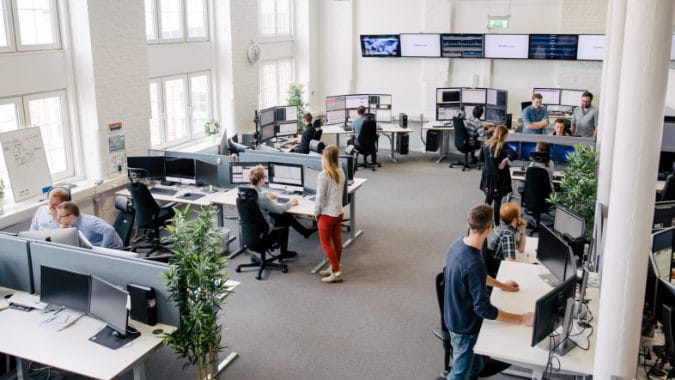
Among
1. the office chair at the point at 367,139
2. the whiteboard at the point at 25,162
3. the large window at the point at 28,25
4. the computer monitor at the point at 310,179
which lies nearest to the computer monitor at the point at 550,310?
the computer monitor at the point at 310,179

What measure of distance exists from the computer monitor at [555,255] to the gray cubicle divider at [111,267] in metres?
2.74

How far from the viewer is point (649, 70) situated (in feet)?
10.9

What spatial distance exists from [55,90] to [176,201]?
6.30 feet

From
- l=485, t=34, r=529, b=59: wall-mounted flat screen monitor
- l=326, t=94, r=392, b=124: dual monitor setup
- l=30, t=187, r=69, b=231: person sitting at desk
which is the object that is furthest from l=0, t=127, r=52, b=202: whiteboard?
l=485, t=34, r=529, b=59: wall-mounted flat screen monitor

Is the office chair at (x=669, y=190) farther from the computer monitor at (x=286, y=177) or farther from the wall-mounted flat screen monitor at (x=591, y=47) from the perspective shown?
the wall-mounted flat screen monitor at (x=591, y=47)

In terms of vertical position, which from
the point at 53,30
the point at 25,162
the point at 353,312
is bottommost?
the point at 353,312

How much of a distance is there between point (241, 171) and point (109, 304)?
391 centimetres

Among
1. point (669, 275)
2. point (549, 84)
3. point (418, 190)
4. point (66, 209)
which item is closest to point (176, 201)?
point (66, 209)

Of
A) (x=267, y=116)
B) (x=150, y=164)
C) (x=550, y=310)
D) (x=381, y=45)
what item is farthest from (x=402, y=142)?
(x=550, y=310)

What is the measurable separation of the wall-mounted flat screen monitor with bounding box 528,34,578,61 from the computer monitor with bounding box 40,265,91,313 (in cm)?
979

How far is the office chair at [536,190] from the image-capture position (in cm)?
789

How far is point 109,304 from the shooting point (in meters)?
4.41

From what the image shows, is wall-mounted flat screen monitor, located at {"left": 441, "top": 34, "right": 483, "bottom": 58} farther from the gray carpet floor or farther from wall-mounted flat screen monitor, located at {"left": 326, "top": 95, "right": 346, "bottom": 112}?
the gray carpet floor

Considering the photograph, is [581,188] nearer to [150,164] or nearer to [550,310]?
[550,310]
